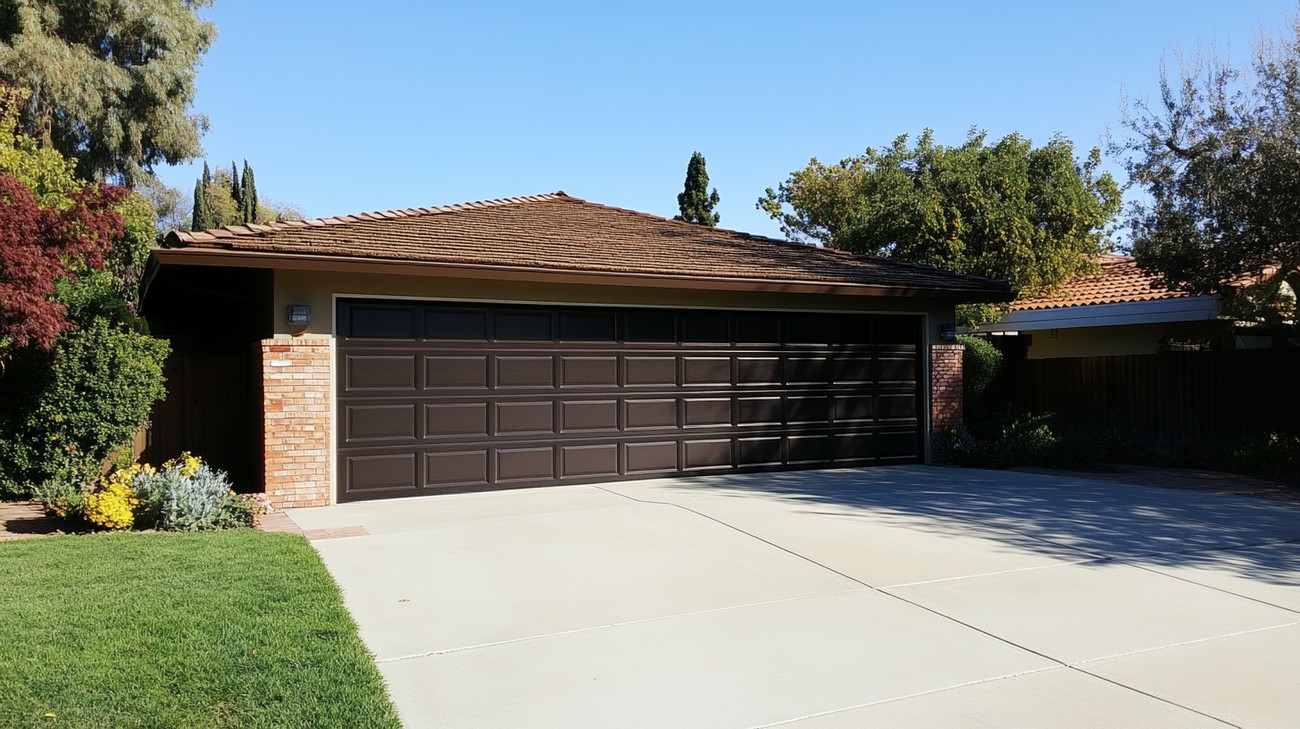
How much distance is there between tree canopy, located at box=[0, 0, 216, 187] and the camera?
Answer: 2211 centimetres

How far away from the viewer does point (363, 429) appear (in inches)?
426

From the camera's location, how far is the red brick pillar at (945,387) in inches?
579

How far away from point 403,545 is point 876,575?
4139 millimetres

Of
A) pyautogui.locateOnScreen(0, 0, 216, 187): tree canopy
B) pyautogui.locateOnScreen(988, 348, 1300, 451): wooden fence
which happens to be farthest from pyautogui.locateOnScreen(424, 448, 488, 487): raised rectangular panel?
pyautogui.locateOnScreen(0, 0, 216, 187): tree canopy

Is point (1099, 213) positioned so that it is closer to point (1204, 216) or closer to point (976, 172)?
point (976, 172)

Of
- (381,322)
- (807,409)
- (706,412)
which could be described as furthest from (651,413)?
(381,322)

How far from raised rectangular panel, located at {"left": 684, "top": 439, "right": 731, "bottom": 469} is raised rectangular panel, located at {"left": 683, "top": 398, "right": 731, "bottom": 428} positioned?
0.92 ft

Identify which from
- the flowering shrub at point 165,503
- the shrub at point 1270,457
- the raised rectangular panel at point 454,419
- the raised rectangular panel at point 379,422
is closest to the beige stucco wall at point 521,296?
the raised rectangular panel at point 379,422

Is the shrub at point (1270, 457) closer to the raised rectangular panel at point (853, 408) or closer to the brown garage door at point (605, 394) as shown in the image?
the brown garage door at point (605, 394)

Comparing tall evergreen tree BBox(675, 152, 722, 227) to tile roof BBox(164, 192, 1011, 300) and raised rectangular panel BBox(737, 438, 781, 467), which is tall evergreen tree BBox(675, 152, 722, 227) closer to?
tile roof BBox(164, 192, 1011, 300)

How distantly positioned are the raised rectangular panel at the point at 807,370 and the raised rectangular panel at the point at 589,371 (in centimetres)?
289

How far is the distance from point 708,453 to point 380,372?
4830 mm

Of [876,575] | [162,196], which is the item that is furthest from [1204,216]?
[162,196]

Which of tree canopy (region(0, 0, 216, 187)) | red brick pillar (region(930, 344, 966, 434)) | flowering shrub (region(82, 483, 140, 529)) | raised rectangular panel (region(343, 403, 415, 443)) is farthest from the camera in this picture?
tree canopy (region(0, 0, 216, 187))
